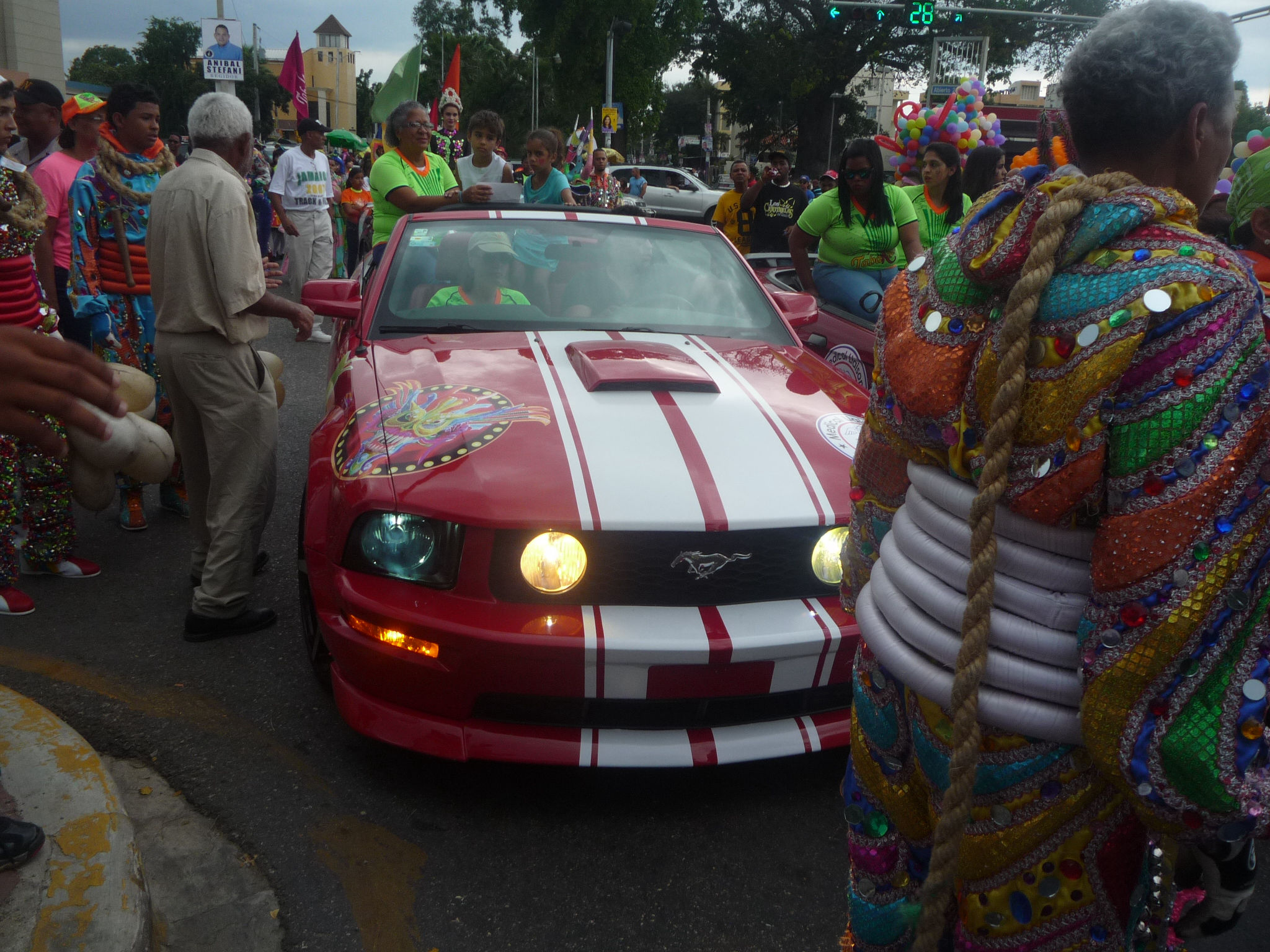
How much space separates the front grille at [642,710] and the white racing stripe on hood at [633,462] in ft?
1.49

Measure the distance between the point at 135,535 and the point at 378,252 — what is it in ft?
5.96

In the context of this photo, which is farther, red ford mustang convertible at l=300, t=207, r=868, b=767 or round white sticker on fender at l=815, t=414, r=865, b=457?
round white sticker on fender at l=815, t=414, r=865, b=457

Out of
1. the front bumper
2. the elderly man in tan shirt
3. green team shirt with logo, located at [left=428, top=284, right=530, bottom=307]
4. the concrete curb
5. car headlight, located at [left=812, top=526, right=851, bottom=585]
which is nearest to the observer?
the concrete curb

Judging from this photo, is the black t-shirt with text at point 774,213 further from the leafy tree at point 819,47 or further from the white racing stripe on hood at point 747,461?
the leafy tree at point 819,47

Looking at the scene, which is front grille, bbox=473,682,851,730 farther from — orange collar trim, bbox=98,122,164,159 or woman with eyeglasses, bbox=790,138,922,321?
orange collar trim, bbox=98,122,164,159

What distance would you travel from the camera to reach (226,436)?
3.70 m

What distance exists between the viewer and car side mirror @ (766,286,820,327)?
4246mm

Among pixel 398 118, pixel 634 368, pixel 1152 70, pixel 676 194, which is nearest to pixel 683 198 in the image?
pixel 676 194

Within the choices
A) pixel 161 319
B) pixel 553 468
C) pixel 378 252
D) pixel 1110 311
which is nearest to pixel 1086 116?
pixel 1110 311

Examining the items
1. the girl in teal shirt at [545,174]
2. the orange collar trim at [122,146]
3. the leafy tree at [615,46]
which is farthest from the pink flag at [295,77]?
the leafy tree at [615,46]

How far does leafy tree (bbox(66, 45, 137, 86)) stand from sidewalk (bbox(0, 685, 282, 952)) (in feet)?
253

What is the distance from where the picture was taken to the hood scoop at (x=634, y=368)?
3.15 m

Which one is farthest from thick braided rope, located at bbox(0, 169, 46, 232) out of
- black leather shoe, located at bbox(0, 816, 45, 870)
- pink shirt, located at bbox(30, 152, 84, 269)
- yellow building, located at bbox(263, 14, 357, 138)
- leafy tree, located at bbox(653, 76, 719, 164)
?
yellow building, located at bbox(263, 14, 357, 138)

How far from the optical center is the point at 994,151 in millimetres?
→ 5750
